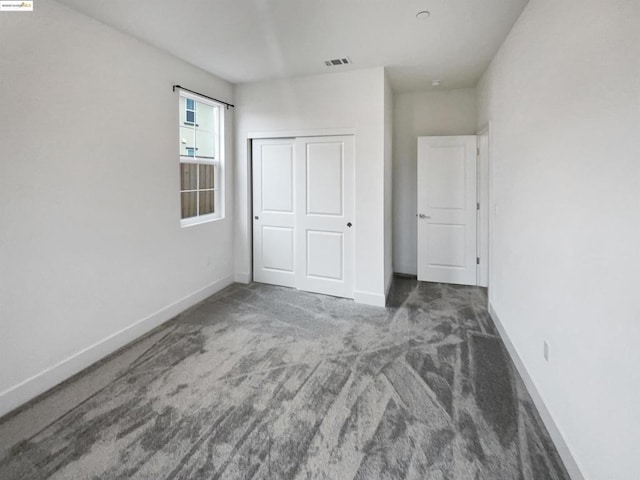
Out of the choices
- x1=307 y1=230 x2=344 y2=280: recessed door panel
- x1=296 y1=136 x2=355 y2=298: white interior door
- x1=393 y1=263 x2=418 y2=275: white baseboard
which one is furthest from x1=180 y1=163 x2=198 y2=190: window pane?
x1=393 y1=263 x2=418 y2=275: white baseboard

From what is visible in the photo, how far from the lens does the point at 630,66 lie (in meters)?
1.21

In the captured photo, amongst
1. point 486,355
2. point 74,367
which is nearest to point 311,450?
point 486,355

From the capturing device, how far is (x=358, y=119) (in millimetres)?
3789

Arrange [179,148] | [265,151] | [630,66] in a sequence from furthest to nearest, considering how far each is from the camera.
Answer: [265,151]
[179,148]
[630,66]

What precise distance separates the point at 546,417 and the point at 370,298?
2.14 meters

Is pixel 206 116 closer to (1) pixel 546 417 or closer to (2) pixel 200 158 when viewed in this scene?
(2) pixel 200 158

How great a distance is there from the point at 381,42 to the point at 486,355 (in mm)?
2836

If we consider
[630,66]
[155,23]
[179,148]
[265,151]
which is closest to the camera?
[630,66]

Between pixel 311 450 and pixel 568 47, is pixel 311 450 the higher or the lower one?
the lower one

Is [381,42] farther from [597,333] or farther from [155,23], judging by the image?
[597,333]

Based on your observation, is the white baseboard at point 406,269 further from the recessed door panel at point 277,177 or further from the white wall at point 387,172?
the recessed door panel at point 277,177

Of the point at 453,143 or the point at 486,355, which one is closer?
the point at 486,355

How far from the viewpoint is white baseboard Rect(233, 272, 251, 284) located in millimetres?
4645

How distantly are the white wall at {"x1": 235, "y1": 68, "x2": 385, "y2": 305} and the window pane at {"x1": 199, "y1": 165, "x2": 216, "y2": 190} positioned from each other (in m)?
0.83
